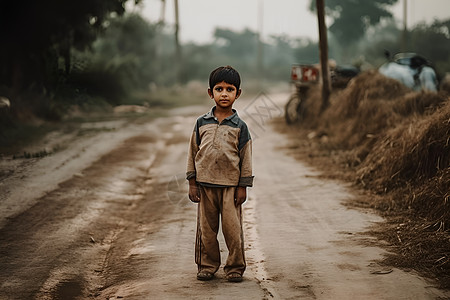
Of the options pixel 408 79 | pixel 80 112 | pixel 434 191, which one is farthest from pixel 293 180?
pixel 80 112

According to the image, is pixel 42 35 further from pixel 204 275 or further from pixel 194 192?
pixel 204 275

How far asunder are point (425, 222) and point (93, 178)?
4.81m

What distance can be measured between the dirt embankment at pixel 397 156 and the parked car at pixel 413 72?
1.40m

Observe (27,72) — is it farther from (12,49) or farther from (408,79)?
(408,79)

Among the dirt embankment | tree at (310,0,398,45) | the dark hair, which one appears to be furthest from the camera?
tree at (310,0,398,45)

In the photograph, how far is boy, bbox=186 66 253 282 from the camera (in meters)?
4.36

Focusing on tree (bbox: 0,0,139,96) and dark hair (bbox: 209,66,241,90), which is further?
tree (bbox: 0,0,139,96)

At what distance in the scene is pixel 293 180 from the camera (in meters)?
8.72

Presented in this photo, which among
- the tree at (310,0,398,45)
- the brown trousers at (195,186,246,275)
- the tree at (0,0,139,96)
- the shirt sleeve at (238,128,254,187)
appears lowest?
the brown trousers at (195,186,246,275)

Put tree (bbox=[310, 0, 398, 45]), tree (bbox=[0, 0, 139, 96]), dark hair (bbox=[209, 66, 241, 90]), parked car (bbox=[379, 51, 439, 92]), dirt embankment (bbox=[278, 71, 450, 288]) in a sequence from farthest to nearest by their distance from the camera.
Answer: tree (bbox=[310, 0, 398, 45]), parked car (bbox=[379, 51, 439, 92]), tree (bbox=[0, 0, 139, 96]), dirt embankment (bbox=[278, 71, 450, 288]), dark hair (bbox=[209, 66, 241, 90])

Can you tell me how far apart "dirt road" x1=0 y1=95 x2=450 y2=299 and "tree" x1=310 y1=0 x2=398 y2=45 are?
43.5m

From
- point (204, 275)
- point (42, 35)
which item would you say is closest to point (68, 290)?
point (204, 275)

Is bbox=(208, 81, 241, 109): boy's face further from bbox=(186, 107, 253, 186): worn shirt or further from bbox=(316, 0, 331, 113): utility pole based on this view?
bbox=(316, 0, 331, 113): utility pole

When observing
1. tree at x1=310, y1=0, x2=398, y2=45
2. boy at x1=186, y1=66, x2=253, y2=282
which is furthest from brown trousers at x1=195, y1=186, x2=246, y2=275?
tree at x1=310, y1=0, x2=398, y2=45
